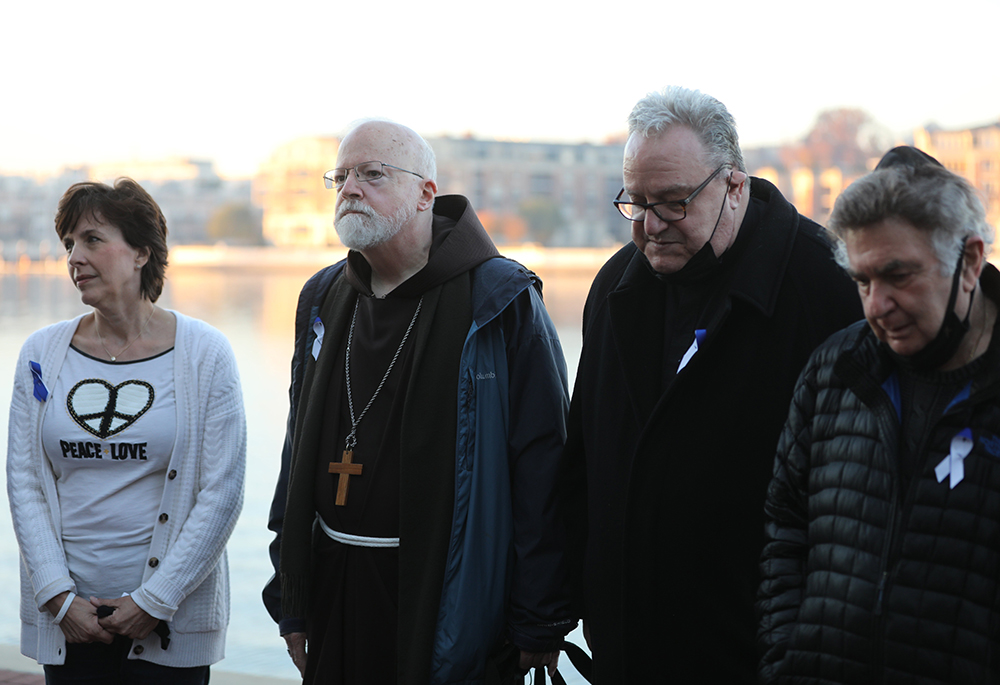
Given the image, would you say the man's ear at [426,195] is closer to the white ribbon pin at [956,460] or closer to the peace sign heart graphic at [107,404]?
the peace sign heart graphic at [107,404]

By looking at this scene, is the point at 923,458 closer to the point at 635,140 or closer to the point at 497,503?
the point at 635,140

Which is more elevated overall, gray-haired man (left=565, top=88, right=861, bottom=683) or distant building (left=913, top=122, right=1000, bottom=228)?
distant building (left=913, top=122, right=1000, bottom=228)

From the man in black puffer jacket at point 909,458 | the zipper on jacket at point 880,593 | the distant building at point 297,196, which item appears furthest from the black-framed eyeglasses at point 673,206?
the distant building at point 297,196

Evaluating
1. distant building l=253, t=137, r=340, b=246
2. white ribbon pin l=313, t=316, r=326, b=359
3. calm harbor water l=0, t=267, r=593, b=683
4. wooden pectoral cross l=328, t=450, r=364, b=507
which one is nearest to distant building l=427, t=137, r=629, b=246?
distant building l=253, t=137, r=340, b=246

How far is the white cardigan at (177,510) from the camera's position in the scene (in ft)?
7.72

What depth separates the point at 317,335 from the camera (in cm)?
251

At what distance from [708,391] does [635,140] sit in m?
0.51

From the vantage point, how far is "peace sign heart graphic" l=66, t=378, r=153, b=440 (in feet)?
7.83

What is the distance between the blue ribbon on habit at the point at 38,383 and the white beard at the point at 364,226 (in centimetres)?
83

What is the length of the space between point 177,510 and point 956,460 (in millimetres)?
1765

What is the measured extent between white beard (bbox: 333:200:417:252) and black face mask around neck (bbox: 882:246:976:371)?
1.26 metres

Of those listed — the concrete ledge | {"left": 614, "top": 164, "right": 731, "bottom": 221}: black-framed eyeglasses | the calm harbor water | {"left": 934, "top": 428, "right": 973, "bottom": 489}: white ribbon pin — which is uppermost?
{"left": 614, "top": 164, "right": 731, "bottom": 221}: black-framed eyeglasses

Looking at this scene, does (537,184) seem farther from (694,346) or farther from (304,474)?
(694,346)

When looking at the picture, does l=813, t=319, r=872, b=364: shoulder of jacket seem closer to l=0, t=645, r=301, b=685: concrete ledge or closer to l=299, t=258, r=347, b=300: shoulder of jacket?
l=299, t=258, r=347, b=300: shoulder of jacket
